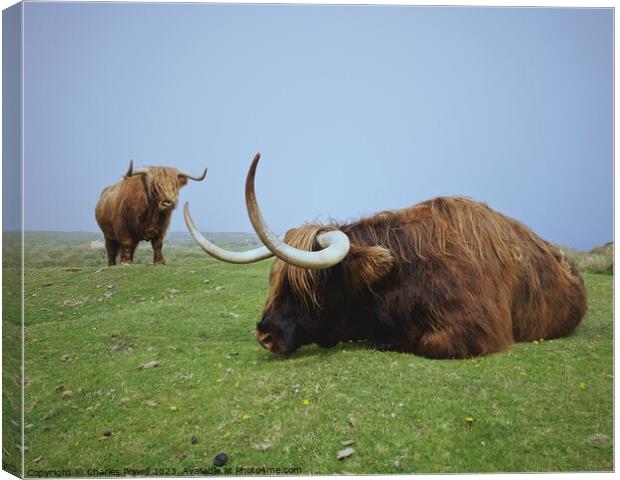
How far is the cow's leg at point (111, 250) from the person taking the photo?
5.36 m

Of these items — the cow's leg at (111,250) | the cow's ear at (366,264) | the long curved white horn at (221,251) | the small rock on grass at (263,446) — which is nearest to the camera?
the small rock on grass at (263,446)

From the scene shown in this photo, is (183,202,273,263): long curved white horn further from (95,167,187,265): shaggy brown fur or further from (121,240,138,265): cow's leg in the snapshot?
(121,240,138,265): cow's leg

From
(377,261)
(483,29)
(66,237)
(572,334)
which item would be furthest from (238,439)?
(483,29)

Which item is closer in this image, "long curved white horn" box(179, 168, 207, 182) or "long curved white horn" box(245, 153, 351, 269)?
"long curved white horn" box(245, 153, 351, 269)

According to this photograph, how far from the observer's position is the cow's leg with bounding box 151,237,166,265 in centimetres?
559

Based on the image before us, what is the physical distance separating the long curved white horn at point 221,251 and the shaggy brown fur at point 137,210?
0.37 metres

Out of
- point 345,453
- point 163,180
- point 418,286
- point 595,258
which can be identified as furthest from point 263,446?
point 595,258

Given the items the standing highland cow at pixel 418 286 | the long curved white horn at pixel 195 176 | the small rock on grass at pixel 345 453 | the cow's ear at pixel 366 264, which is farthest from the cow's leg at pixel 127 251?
the small rock on grass at pixel 345 453

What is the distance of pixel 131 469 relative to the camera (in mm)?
4359

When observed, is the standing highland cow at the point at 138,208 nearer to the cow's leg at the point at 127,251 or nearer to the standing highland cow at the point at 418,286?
the cow's leg at the point at 127,251

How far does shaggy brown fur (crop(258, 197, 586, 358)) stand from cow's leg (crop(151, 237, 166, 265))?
110cm

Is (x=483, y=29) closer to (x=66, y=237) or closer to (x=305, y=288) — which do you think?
(x=305, y=288)

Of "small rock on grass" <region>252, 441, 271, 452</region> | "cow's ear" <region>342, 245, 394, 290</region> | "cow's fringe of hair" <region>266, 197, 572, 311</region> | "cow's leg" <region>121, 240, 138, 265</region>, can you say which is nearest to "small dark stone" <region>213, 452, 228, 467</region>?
"small rock on grass" <region>252, 441, 271, 452</region>

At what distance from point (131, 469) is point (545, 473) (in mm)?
2636
